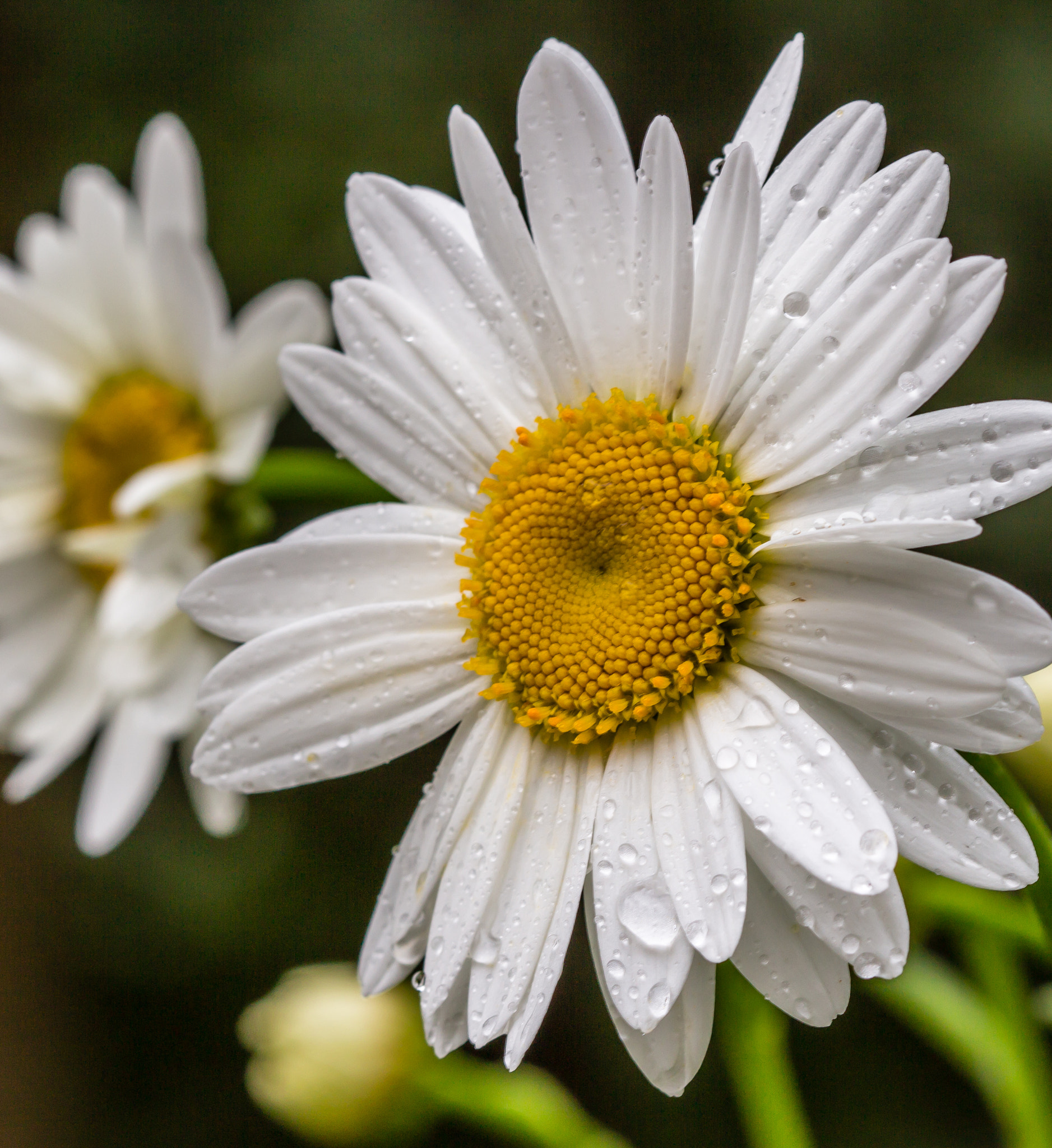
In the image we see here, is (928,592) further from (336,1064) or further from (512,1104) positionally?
(336,1064)

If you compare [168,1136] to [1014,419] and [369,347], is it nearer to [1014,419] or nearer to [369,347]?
[369,347]

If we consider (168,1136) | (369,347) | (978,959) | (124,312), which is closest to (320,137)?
(124,312)

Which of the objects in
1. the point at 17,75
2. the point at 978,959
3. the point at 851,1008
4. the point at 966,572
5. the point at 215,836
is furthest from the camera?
Answer: the point at 17,75

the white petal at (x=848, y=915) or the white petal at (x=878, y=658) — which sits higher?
the white petal at (x=878, y=658)

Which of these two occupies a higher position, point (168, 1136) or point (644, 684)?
point (644, 684)

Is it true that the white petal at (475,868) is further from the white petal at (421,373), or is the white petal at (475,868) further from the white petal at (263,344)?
the white petal at (263,344)

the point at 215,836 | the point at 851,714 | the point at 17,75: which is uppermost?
A: the point at 851,714

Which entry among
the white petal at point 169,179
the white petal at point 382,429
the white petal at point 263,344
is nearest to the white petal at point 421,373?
the white petal at point 382,429
